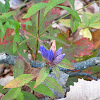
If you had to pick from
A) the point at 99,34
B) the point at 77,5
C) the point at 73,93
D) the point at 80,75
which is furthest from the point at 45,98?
the point at 77,5

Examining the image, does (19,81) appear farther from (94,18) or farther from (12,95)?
(94,18)

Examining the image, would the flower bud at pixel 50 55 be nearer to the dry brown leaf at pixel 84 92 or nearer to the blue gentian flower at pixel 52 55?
the blue gentian flower at pixel 52 55

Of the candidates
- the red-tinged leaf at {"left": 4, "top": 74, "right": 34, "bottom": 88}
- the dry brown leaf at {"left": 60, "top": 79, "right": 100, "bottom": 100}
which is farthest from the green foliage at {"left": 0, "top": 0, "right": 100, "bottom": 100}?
the dry brown leaf at {"left": 60, "top": 79, "right": 100, "bottom": 100}

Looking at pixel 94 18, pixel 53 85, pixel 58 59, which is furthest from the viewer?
pixel 94 18

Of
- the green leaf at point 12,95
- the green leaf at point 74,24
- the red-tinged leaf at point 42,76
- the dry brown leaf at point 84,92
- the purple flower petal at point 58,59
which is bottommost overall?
the dry brown leaf at point 84,92

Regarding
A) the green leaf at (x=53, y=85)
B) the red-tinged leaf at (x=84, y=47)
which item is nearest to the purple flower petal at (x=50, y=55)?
the green leaf at (x=53, y=85)

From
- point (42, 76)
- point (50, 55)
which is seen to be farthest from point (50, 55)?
point (42, 76)

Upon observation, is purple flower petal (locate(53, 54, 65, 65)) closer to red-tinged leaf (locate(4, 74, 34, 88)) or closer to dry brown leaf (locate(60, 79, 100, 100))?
red-tinged leaf (locate(4, 74, 34, 88))

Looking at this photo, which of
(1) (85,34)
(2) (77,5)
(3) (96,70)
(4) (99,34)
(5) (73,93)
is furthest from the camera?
(2) (77,5)

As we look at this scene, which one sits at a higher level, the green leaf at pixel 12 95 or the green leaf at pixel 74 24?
the green leaf at pixel 74 24

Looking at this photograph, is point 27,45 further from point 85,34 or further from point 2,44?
point 85,34

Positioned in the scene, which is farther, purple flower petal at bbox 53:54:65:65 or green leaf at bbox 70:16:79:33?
green leaf at bbox 70:16:79:33
